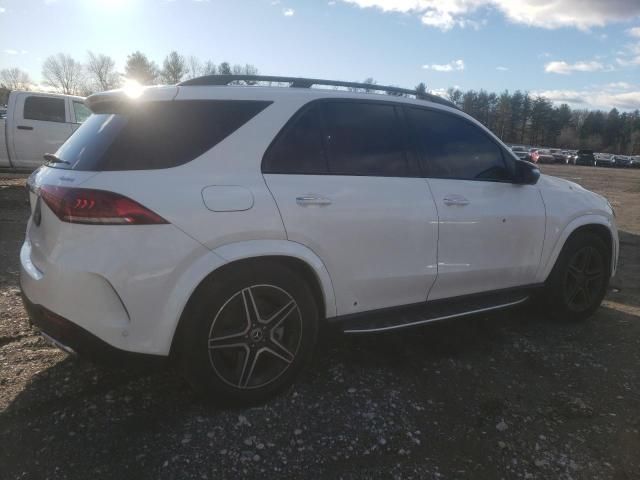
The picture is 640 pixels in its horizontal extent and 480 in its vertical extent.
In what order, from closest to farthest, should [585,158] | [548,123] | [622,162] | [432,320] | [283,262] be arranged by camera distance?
[283,262] < [432,320] < [585,158] < [622,162] < [548,123]

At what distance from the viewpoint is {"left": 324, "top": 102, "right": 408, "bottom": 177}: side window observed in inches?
118

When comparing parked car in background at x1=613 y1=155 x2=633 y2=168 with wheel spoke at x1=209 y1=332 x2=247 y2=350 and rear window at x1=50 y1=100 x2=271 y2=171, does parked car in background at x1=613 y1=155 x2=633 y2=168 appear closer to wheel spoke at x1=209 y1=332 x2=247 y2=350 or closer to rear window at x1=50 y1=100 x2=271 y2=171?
rear window at x1=50 y1=100 x2=271 y2=171

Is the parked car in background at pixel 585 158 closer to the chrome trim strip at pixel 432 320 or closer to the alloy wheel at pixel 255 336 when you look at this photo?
the chrome trim strip at pixel 432 320

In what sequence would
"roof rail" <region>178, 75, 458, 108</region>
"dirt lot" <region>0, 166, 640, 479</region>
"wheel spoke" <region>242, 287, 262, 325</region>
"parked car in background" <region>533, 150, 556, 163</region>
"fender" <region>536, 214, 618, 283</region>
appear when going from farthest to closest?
"parked car in background" <region>533, 150, 556, 163</region> → "fender" <region>536, 214, 618, 283</region> → "roof rail" <region>178, 75, 458, 108</region> → "wheel spoke" <region>242, 287, 262, 325</region> → "dirt lot" <region>0, 166, 640, 479</region>

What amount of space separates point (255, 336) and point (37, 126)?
10.5 m

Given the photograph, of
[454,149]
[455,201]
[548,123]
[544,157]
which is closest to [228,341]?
[455,201]

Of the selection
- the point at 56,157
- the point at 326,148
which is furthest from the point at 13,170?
the point at 326,148

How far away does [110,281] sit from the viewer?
2.29 metres

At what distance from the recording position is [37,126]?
35.7 ft

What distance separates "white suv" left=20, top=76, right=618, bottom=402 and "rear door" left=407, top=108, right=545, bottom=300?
0.01 meters

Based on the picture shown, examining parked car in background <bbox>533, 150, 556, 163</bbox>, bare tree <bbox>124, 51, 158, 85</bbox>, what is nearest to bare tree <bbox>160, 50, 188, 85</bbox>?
bare tree <bbox>124, 51, 158, 85</bbox>

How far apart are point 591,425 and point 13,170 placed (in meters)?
12.0

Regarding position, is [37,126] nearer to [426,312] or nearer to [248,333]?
[248,333]

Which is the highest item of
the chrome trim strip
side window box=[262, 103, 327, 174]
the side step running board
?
side window box=[262, 103, 327, 174]
